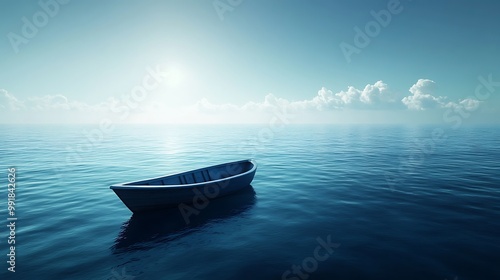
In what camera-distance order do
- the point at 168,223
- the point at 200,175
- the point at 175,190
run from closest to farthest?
1. the point at 168,223
2. the point at 175,190
3. the point at 200,175

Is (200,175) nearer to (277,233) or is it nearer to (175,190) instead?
(175,190)

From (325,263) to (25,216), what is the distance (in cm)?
1810

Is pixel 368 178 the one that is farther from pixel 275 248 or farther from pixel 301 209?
pixel 275 248
